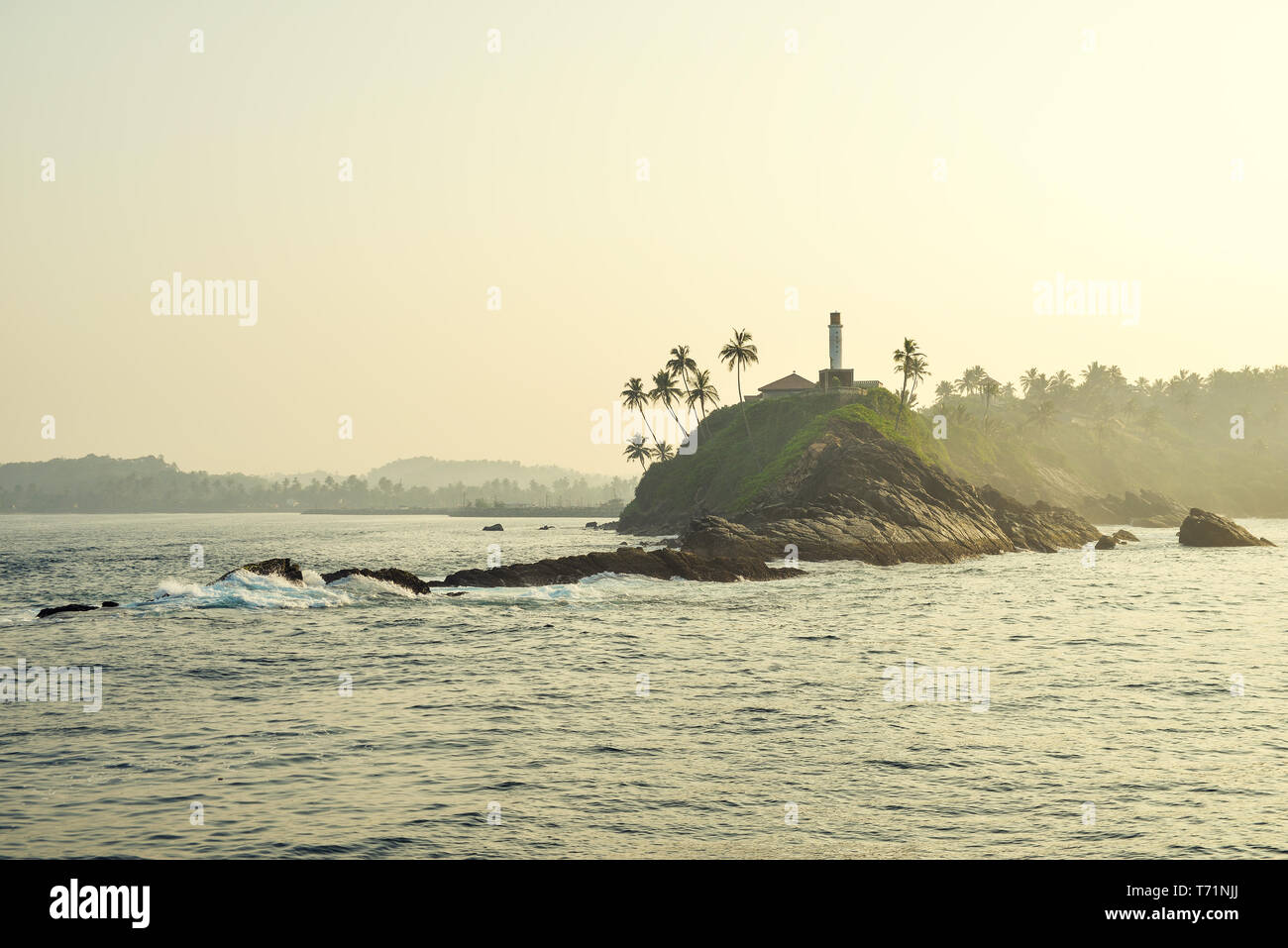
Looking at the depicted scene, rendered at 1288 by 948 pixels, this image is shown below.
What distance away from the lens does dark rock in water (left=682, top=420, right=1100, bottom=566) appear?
7844 cm

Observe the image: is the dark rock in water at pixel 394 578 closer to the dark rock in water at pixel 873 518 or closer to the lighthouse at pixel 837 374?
the dark rock in water at pixel 873 518

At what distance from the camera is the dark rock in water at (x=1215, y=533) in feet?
333

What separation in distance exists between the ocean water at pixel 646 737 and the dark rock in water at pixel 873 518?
33059mm

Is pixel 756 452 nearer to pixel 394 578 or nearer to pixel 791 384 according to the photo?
pixel 791 384

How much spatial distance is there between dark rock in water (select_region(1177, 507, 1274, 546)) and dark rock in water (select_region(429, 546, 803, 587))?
61.5 m

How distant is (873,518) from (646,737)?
70141 mm

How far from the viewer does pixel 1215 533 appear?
4023 inches
